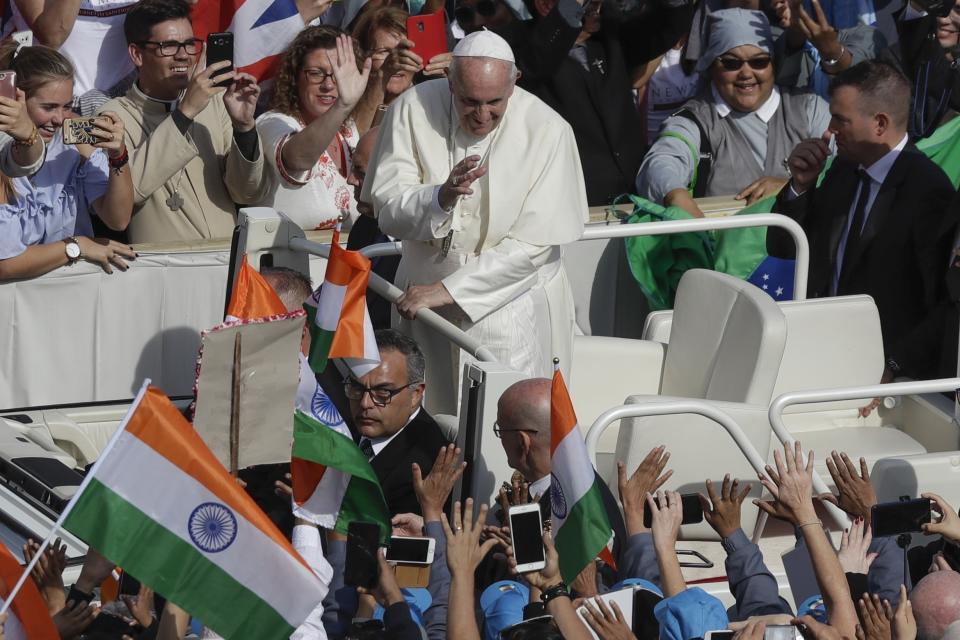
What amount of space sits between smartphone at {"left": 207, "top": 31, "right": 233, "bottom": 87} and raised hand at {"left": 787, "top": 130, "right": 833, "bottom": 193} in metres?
2.56

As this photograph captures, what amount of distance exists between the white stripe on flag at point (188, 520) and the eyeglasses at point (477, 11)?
4.85 m

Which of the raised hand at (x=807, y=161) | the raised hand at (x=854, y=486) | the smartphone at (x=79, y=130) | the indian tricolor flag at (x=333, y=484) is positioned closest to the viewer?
the raised hand at (x=854, y=486)

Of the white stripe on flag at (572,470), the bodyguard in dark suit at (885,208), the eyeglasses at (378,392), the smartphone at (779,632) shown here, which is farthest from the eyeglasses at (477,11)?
the smartphone at (779,632)

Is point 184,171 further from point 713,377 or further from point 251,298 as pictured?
point 713,377

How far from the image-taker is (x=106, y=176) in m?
7.07

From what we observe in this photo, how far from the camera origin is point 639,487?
5066mm

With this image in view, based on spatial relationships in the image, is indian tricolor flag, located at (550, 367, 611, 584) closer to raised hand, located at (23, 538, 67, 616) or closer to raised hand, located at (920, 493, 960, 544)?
raised hand, located at (920, 493, 960, 544)

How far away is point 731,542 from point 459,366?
199 centimetres

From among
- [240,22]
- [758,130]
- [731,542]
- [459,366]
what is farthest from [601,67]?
[731,542]

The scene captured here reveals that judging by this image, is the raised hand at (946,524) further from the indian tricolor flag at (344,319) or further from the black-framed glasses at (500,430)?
the indian tricolor flag at (344,319)

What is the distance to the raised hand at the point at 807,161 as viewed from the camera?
25.6 feet

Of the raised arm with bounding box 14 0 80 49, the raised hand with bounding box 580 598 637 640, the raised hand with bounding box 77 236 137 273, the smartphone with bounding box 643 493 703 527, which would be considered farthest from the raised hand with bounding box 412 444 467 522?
the raised arm with bounding box 14 0 80 49

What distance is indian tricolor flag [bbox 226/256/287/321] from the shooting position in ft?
20.0

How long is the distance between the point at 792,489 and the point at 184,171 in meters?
3.62
